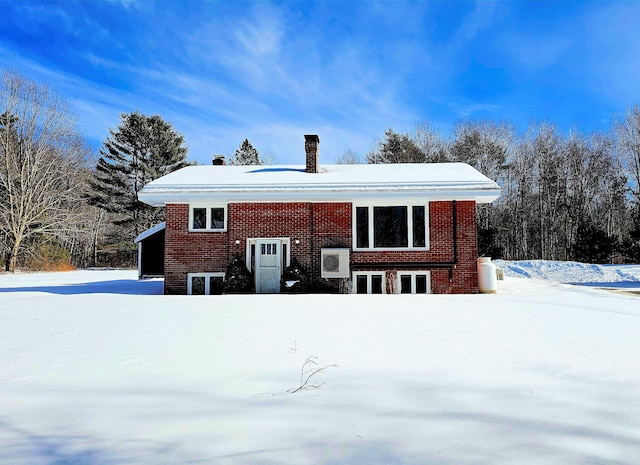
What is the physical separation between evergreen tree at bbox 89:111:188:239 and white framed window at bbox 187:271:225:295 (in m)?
23.9

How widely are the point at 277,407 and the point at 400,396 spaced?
3.53ft

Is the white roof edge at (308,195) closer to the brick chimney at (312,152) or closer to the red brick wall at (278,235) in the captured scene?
the red brick wall at (278,235)

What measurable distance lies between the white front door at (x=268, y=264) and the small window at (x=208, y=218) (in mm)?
1458

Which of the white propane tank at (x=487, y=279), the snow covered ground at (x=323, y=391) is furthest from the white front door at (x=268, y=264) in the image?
the white propane tank at (x=487, y=279)

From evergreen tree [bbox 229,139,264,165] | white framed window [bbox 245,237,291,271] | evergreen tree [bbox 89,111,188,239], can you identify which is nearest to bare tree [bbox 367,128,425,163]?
evergreen tree [bbox 229,139,264,165]

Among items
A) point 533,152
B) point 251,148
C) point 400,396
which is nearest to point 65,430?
point 400,396

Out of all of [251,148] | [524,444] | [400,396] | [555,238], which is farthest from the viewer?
[251,148]

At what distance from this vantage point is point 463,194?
13250 mm

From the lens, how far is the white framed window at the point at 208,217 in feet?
45.6

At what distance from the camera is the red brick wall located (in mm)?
13477

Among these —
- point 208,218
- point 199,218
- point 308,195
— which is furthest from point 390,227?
point 199,218

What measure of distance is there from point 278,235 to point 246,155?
3093 centimetres

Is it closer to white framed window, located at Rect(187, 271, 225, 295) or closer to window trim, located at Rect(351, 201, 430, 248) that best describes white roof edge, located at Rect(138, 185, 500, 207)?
window trim, located at Rect(351, 201, 430, 248)

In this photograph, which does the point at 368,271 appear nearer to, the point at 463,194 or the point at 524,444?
the point at 463,194
